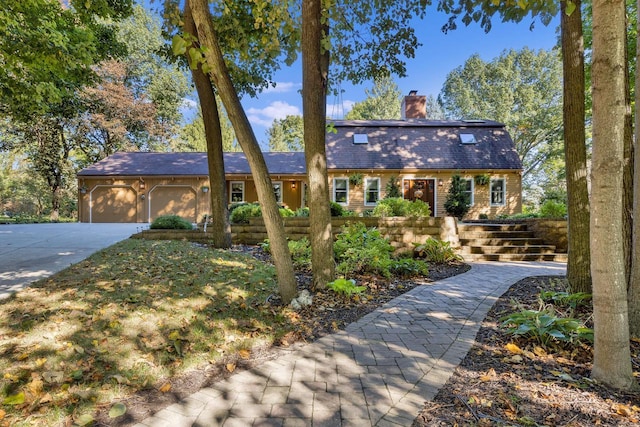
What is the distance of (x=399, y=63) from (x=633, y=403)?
584cm

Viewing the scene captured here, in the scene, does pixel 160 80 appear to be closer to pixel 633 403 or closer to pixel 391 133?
pixel 391 133

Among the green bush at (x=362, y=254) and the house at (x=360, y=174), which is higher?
the house at (x=360, y=174)

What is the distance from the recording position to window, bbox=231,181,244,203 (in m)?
16.1

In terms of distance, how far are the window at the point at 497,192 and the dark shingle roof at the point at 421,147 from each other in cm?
78

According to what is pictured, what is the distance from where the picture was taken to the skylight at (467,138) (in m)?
15.3

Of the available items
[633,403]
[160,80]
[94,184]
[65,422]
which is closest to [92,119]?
[160,80]

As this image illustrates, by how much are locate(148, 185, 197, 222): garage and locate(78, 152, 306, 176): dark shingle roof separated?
806 millimetres

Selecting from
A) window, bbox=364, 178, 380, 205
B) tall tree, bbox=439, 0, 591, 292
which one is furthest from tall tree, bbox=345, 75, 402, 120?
tall tree, bbox=439, 0, 591, 292

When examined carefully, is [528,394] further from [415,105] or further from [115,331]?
[415,105]

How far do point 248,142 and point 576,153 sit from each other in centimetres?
377

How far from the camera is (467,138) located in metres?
15.5

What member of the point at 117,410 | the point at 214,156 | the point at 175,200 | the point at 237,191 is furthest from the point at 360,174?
the point at 117,410

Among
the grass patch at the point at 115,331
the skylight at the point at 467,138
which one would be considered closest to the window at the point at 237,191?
the skylight at the point at 467,138

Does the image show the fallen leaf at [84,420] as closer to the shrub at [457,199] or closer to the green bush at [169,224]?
the green bush at [169,224]
